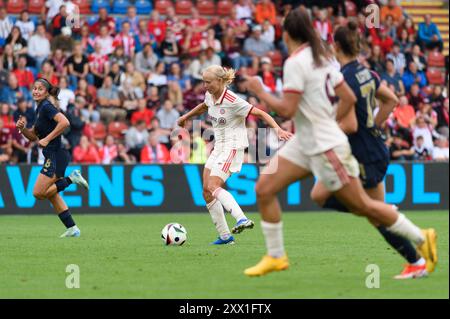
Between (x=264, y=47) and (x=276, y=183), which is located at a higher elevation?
(x=276, y=183)

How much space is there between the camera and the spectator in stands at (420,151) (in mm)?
23078

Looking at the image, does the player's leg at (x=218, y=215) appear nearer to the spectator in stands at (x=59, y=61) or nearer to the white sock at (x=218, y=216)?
the white sock at (x=218, y=216)

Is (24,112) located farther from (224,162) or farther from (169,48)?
(224,162)

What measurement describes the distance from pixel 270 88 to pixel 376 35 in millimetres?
3907

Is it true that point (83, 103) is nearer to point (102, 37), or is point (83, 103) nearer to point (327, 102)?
point (102, 37)

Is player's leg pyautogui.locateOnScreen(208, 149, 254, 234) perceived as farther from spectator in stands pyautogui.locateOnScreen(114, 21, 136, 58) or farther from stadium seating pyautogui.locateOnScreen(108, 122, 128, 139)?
spectator in stands pyautogui.locateOnScreen(114, 21, 136, 58)

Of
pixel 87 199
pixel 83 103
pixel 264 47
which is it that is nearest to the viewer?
pixel 87 199

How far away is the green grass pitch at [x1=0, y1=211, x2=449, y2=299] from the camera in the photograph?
8.57 metres

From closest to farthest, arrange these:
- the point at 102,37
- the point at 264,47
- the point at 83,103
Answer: the point at 83,103 → the point at 102,37 → the point at 264,47

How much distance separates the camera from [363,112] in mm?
9359

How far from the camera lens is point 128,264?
10820mm

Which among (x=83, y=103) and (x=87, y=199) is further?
(x=83, y=103)

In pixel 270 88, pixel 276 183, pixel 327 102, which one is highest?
pixel 327 102

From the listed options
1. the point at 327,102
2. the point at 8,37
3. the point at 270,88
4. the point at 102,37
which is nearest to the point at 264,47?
the point at 270,88
